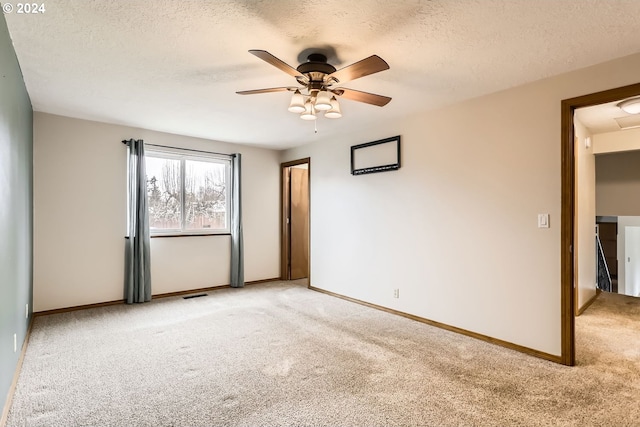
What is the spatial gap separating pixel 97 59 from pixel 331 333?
3.10 metres

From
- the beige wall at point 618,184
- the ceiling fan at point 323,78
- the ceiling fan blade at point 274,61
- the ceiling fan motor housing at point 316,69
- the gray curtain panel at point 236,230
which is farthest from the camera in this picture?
the gray curtain panel at point 236,230

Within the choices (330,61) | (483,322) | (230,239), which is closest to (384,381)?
(483,322)

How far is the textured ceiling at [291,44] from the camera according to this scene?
6.32 feet

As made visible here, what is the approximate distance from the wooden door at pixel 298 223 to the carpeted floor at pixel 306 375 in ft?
7.87

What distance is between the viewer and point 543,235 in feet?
9.50

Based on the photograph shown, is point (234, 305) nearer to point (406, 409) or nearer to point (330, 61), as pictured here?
point (406, 409)

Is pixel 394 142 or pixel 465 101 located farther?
pixel 394 142

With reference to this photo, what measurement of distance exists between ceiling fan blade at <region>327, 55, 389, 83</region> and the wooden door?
4040mm

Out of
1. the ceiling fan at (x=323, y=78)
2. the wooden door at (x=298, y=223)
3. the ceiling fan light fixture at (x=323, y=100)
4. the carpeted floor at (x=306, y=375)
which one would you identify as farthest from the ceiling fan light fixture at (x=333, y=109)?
the wooden door at (x=298, y=223)

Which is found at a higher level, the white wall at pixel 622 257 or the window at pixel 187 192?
the window at pixel 187 192

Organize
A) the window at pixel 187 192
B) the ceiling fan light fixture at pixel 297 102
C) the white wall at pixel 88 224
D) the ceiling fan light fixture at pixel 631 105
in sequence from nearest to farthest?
the ceiling fan light fixture at pixel 297 102, the ceiling fan light fixture at pixel 631 105, the white wall at pixel 88 224, the window at pixel 187 192

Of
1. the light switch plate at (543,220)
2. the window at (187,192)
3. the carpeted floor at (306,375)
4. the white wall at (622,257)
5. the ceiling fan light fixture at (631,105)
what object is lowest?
the carpeted floor at (306,375)

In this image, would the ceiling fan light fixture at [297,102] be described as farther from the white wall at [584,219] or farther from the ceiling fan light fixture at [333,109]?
the white wall at [584,219]

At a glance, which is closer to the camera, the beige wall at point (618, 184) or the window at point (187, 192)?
the window at point (187, 192)
